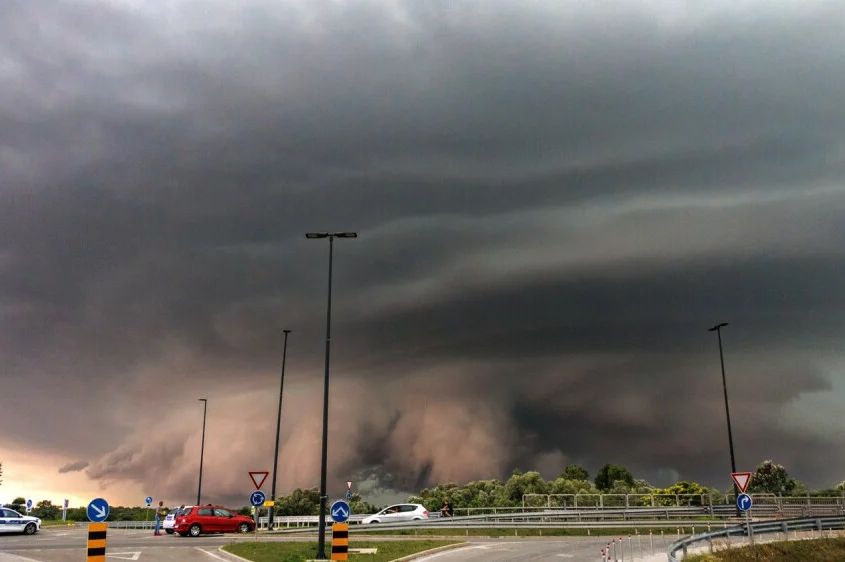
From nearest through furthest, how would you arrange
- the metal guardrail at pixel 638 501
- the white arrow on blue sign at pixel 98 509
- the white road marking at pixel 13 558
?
the white arrow on blue sign at pixel 98 509 < the white road marking at pixel 13 558 < the metal guardrail at pixel 638 501

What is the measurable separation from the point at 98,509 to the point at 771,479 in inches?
4646

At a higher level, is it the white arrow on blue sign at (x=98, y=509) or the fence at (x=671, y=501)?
the white arrow on blue sign at (x=98, y=509)

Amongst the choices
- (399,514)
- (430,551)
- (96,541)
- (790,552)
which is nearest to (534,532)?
(399,514)

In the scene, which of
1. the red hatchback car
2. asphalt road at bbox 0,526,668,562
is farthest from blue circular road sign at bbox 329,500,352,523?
the red hatchback car

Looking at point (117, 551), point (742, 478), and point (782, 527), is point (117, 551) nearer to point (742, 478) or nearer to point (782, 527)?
point (742, 478)

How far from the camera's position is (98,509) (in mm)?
16562

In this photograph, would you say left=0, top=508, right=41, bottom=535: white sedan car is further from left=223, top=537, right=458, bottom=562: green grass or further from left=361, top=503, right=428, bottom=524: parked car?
left=361, top=503, right=428, bottom=524: parked car

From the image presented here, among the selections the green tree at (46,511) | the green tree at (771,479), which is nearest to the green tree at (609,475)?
the green tree at (771,479)

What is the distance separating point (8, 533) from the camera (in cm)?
4466

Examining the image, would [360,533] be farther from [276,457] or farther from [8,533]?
[8,533]

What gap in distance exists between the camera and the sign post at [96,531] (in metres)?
16.3

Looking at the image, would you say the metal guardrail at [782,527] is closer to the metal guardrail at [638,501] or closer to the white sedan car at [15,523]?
the metal guardrail at [638,501]

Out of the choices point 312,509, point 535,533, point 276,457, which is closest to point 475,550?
point 535,533

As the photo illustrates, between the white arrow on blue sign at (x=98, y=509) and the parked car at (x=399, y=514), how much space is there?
1392 inches
